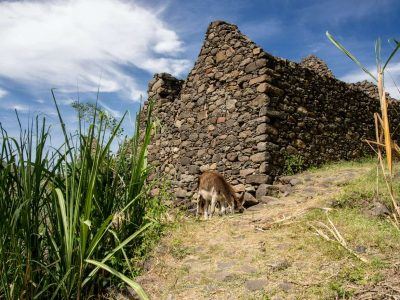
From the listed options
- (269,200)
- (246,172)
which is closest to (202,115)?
(246,172)

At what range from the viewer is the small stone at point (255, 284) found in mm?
3461

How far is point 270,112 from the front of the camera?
8234mm

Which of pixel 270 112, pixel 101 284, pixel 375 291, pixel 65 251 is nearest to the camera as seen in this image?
pixel 375 291

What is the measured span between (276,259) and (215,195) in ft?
9.26

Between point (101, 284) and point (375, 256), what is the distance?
2506mm

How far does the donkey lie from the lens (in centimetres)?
671

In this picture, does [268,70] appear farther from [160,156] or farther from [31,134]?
[31,134]

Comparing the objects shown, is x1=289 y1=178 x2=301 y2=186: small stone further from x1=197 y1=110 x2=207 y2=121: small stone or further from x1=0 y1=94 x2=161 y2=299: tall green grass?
x1=0 y1=94 x2=161 y2=299: tall green grass

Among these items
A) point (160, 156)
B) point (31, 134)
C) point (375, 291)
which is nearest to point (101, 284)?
point (31, 134)

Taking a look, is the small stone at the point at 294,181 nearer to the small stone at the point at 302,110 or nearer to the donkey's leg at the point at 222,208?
the donkey's leg at the point at 222,208

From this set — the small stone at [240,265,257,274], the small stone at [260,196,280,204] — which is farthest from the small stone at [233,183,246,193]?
the small stone at [240,265,257,274]

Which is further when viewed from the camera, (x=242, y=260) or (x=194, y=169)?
(x=194, y=169)

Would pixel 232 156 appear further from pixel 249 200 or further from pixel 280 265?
pixel 280 265

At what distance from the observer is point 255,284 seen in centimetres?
353
